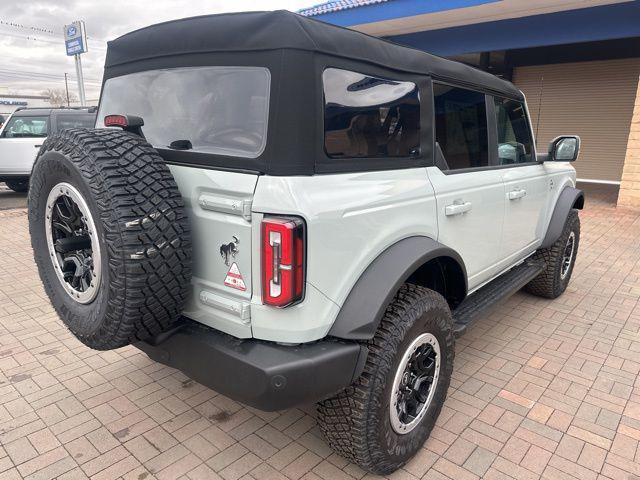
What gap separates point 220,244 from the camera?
199 cm

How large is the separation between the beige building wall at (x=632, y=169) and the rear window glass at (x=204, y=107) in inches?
394

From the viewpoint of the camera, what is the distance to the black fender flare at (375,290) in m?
1.96

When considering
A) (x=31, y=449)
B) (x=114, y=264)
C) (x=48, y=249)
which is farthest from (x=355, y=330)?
(x=31, y=449)

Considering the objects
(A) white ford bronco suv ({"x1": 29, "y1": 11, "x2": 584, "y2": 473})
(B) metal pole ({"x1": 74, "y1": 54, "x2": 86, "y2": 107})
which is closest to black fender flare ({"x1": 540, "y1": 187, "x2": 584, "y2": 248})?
(A) white ford bronco suv ({"x1": 29, "y1": 11, "x2": 584, "y2": 473})

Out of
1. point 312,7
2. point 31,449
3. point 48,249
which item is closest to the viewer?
point 48,249

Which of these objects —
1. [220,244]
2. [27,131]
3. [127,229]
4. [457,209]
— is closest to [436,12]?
[457,209]

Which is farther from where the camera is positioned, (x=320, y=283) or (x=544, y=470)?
(x=544, y=470)

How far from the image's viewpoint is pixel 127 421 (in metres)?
2.76

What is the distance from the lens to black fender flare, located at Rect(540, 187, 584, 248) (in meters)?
4.25

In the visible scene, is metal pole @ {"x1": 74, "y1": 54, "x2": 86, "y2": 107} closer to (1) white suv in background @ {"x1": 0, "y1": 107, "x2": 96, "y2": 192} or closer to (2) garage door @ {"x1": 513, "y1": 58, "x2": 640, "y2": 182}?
(1) white suv in background @ {"x1": 0, "y1": 107, "x2": 96, "y2": 192}

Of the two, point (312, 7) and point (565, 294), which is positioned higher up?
point (312, 7)

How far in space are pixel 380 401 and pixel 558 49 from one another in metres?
14.8

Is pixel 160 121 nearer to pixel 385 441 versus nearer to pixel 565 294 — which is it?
pixel 385 441

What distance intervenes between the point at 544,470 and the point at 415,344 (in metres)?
0.96
